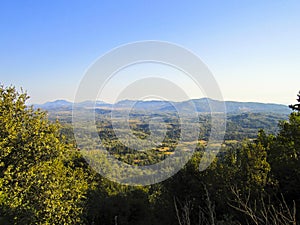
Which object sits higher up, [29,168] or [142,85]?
[142,85]

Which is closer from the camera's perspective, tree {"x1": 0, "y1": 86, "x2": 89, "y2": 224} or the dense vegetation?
tree {"x1": 0, "y1": 86, "x2": 89, "y2": 224}

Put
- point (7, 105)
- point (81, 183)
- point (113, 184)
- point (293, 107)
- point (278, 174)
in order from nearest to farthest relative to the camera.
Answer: point (7, 105), point (81, 183), point (278, 174), point (293, 107), point (113, 184)

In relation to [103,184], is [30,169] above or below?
above

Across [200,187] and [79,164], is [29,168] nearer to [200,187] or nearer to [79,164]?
[200,187]

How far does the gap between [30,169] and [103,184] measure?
1295 centimetres

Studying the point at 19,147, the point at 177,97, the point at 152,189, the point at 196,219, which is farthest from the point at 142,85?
the point at 152,189

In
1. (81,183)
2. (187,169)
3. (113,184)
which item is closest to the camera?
(81,183)

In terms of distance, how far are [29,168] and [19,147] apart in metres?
0.86

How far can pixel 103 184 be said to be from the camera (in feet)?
71.6

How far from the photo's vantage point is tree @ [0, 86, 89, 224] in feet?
29.0

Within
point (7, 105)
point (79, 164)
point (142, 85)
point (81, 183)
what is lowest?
point (79, 164)

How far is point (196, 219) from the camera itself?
15.2 metres

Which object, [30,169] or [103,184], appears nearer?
[30,169]

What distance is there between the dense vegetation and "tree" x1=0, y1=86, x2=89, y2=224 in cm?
3
